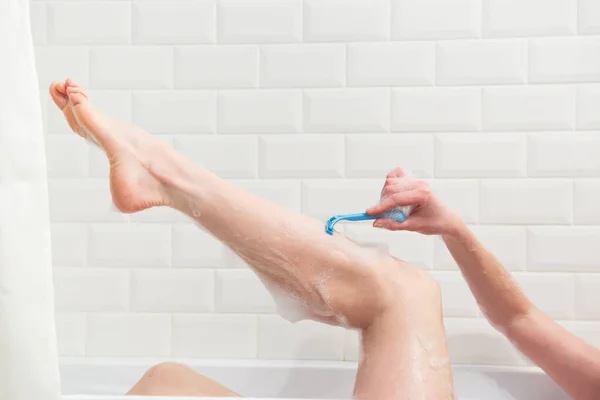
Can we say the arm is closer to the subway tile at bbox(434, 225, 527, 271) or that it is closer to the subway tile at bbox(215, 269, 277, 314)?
the subway tile at bbox(434, 225, 527, 271)

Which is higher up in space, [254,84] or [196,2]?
[196,2]

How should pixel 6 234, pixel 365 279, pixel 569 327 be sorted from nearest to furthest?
1. pixel 6 234
2. pixel 365 279
3. pixel 569 327

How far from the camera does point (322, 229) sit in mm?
892

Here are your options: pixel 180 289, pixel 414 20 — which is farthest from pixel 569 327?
pixel 180 289

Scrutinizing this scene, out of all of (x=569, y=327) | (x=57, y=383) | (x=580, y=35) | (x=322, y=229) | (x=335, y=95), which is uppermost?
(x=580, y=35)

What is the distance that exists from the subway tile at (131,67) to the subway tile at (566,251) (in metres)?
0.88

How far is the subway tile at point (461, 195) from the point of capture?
4.16 feet

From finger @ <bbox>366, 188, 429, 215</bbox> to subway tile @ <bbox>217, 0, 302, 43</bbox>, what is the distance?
21.2 inches

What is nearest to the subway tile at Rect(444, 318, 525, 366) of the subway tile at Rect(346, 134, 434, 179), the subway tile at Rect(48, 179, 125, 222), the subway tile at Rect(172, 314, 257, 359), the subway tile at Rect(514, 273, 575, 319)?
the subway tile at Rect(514, 273, 575, 319)

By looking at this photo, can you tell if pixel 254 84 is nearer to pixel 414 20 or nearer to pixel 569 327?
pixel 414 20

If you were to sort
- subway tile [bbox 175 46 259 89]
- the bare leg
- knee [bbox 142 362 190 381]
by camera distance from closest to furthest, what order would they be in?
the bare leg
knee [bbox 142 362 190 381]
subway tile [bbox 175 46 259 89]

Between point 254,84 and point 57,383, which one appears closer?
point 57,383

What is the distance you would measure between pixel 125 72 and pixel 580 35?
1.00 meters

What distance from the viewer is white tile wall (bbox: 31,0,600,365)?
1260 mm
